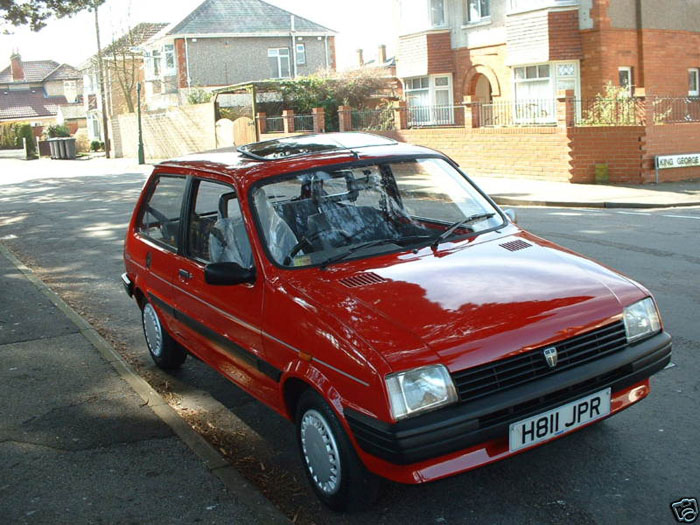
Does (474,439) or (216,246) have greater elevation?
(216,246)

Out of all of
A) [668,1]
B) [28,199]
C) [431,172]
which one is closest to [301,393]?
[431,172]

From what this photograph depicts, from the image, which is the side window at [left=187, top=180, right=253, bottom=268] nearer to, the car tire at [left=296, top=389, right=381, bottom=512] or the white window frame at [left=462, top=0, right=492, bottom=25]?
the car tire at [left=296, top=389, right=381, bottom=512]

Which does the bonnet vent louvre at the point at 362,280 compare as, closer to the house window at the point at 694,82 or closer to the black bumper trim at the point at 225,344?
the black bumper trim at the point at 225,344

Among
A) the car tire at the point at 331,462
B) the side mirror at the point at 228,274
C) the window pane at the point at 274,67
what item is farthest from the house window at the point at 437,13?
the car tire at the point at 331,462

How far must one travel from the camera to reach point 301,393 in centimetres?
416

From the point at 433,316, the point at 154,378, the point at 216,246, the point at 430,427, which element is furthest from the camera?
the point at 154,378

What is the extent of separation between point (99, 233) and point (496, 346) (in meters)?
12.1

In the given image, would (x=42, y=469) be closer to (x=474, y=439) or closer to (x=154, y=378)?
(x=154, y=378)

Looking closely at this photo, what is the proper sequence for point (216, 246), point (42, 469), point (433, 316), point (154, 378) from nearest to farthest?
point (433, 316)
point (42, 469)
point (216, 246)
point (154, 378)

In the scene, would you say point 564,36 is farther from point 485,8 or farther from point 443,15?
point 443,15

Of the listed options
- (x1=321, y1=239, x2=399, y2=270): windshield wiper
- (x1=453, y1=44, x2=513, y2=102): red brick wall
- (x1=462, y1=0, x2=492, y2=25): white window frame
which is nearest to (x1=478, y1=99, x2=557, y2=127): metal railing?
(x1=453, y1=44, x2=513, y2=102): red brick wall

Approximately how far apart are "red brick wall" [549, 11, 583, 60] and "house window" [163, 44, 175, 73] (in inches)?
1269

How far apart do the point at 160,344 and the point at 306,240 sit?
7.38ft

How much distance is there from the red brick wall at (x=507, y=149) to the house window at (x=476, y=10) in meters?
7.15
